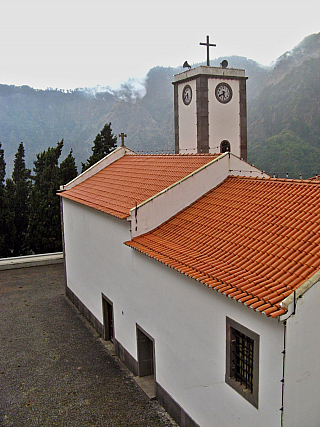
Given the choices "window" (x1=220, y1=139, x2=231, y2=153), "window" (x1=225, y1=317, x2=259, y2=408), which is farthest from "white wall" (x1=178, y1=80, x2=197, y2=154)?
"window" (x1=225, y1=317, x2=259, y2=408)

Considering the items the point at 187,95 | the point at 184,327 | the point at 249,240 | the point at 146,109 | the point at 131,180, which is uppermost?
the point at 146,109

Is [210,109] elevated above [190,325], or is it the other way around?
[210,109]

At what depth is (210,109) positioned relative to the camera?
20375mm

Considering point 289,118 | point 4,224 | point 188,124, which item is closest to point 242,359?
point 188,124

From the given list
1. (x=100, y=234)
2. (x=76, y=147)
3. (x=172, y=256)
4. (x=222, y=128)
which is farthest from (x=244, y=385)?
(x=76, y=147)

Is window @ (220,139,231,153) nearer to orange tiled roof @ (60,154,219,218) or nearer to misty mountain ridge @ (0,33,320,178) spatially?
orange tiled roof @ (60,154,219,218)

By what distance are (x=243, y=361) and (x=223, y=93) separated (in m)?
15.4

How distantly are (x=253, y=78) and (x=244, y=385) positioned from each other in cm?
12947

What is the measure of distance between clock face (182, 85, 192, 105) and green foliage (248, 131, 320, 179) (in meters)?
20.9

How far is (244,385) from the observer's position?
24.8ft

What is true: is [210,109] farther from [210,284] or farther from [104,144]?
[210,284]

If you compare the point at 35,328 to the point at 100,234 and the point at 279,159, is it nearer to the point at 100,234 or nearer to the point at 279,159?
the point at 100,234

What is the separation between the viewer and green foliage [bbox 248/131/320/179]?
44.3 m

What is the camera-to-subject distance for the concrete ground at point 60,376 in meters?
10.4
